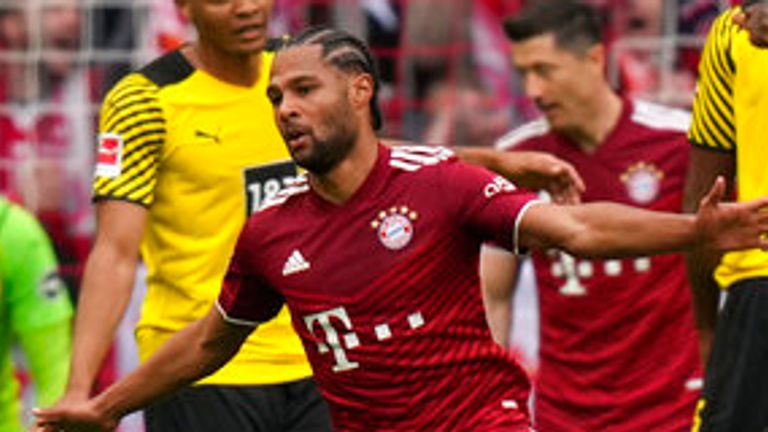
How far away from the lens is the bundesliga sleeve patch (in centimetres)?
728

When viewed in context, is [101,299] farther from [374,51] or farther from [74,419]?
[374,51]

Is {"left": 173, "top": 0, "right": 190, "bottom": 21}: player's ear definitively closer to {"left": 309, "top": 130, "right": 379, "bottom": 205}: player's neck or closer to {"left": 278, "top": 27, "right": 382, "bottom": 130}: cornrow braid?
{"left": 278, "top": 27, "right": 382, "bottom": 130}: cornrow braid

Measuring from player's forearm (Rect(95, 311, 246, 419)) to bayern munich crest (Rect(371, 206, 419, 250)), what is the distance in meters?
0.64

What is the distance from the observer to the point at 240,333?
654 cm

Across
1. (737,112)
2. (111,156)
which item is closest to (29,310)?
(111,156)

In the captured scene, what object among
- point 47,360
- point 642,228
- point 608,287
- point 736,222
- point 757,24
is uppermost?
point 757,24

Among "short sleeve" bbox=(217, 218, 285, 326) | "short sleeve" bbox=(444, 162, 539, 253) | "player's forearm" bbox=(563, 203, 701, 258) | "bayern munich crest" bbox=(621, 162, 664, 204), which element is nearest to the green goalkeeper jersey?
"short sleeve" bbox=(217, 218, 285, 326)

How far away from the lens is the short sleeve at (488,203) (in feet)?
19.4

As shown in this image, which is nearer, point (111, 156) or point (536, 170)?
point (536, 170)

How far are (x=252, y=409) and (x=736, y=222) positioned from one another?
2476 millimetres

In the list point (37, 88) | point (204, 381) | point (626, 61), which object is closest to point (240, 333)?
point (204, 381)

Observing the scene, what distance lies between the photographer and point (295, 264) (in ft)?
20.5

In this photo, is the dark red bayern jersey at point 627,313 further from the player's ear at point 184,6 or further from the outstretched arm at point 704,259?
the player's ear at point 184,6

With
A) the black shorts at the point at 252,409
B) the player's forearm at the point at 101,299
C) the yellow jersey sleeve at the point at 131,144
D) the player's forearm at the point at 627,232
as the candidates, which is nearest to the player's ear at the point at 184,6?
the yellow jersey sleeve at the point at 131,144
